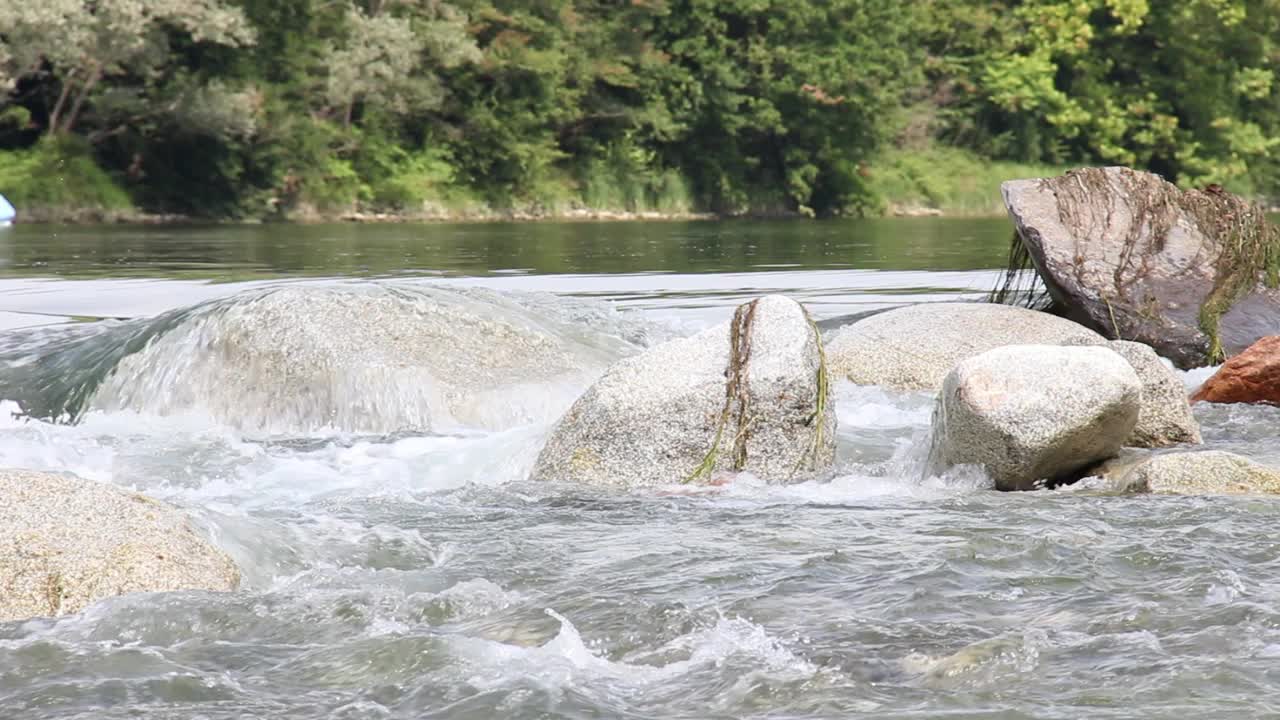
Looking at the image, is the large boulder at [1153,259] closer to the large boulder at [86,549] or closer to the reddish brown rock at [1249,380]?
the reddish brown rock at [1249,380]

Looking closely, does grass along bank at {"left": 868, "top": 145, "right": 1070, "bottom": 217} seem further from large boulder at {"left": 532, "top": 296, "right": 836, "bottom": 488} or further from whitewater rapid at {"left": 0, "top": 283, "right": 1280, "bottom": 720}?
whitewater rapid at {"left": 0, "top": 283, "right": 1280, "bottom": 720}

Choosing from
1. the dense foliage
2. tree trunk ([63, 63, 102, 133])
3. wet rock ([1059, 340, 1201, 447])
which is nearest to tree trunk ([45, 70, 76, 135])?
the dense foliage

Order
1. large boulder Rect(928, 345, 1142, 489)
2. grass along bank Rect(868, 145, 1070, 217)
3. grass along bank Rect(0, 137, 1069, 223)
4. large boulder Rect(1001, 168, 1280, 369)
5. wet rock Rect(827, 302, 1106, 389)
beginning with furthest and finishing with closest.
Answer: grass along bank Rect(868, 145, 1070, 217) < grass along bank Rect(0, 137, 1069, 223) < large boulder Rect(1001, 168, 1280, 369) < wet rock Rect(827, 302, 1106, 389) < large boulder Rect(928, 345, 1142, 489)

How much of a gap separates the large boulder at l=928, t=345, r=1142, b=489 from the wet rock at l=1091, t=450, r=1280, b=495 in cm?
34

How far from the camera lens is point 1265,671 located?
392 cm

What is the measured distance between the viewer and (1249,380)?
346 inches

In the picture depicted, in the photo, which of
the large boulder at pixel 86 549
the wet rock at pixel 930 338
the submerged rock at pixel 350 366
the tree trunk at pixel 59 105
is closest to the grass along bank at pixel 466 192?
the tree trunk at pixel 59 105

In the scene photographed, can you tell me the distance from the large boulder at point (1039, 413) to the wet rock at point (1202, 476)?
13.3 inches

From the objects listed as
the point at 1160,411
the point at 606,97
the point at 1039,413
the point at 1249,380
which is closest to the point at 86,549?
the point at 1039,413

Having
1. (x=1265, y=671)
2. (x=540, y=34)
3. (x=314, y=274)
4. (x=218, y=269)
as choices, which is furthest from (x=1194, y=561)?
(x=540, y=34)

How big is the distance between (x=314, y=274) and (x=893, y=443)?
33.1ft

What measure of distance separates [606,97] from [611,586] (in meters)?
35.7

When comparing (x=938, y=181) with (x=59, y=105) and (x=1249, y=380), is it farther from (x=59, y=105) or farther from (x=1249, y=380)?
(x=1249, y=380)

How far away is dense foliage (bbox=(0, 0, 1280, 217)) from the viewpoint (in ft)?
105
